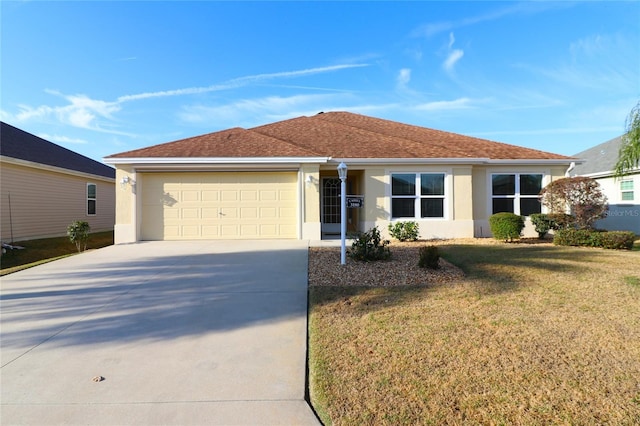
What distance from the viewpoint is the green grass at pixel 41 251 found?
11062 millimetres

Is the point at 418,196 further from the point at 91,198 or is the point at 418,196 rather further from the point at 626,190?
the point at 91,198

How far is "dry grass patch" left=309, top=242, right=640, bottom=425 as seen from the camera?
2482 millimetres

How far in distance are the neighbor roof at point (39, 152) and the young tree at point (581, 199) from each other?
67.1 feet

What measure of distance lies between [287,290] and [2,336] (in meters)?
3.73

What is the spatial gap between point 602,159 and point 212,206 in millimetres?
20849

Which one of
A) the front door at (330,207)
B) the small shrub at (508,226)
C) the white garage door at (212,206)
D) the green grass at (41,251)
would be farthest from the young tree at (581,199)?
the green grass at (41,251)

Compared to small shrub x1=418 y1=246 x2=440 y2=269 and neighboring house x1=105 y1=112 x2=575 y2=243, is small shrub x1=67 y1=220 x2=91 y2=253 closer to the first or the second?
neighboring house x1=105 y1=112 x2=575 y2=243

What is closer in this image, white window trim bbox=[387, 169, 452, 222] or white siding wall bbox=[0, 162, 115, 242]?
white window trim bbox=[387, 169, 452, 222]

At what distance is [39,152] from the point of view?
1545 centimetres

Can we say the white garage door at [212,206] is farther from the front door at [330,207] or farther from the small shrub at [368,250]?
the small shrub at [368,250]

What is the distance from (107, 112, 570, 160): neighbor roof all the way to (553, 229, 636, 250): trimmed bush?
3.56m

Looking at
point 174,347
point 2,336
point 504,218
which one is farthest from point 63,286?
point 504,218

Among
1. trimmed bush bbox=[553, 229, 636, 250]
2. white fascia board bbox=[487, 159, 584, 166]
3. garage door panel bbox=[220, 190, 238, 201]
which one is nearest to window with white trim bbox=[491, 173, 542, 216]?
white fascia board bbox=[487, 159, 584, 166]

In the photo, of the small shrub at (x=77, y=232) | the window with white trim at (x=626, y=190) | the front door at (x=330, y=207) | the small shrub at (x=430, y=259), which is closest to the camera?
the small shrub at (x=430, y=259)
